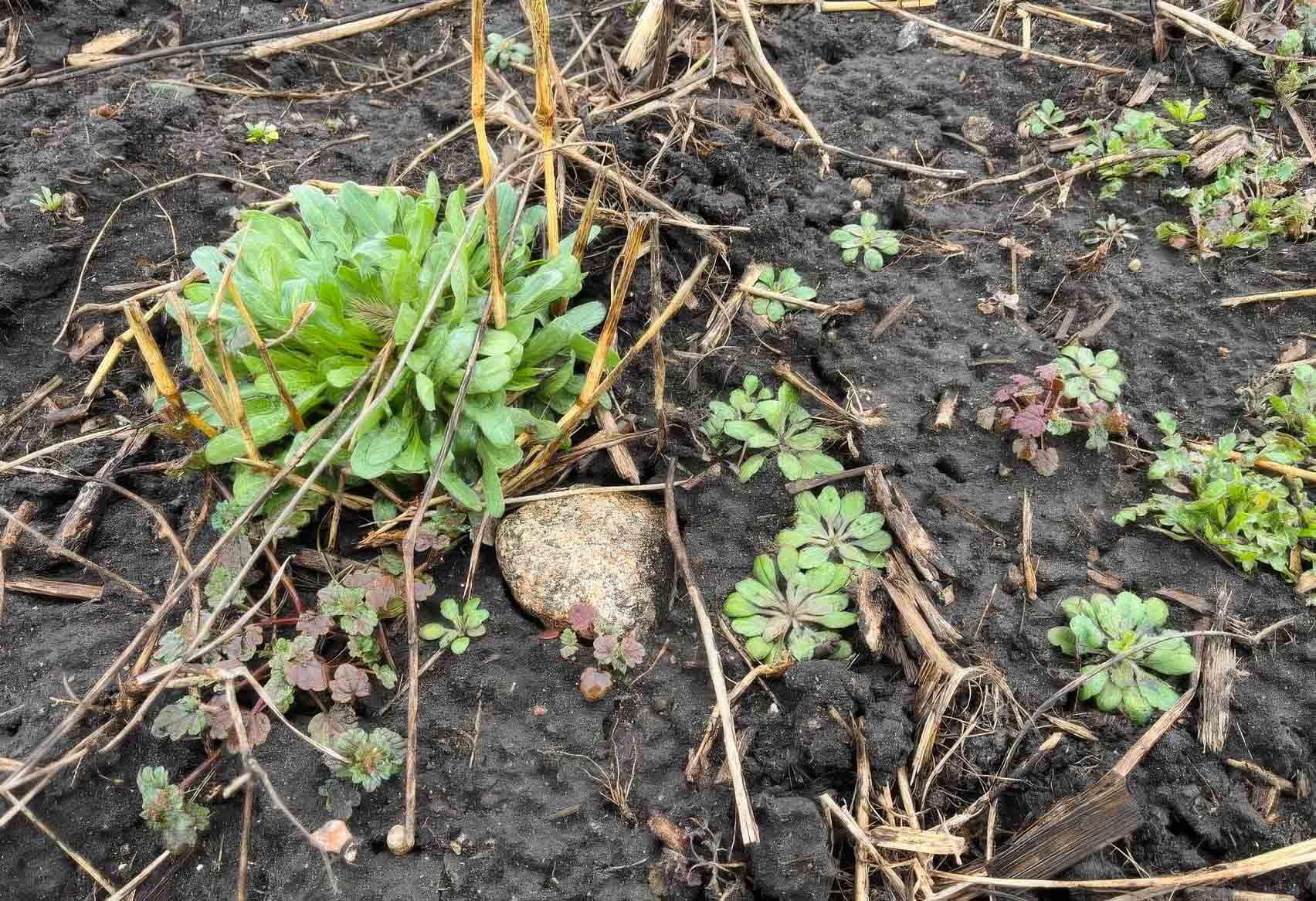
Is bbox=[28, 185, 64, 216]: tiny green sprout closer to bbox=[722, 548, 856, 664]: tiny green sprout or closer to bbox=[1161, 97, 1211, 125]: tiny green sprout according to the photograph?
bbox=[722, 548, 856, 664]: tiny green sprout

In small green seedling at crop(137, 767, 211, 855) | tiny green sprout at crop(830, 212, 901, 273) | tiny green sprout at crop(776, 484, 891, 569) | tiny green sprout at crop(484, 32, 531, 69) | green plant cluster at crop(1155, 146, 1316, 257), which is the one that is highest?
tiny green sprout at crop(484, 32, 531, 69)

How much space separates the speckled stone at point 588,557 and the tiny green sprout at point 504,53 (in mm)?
2090

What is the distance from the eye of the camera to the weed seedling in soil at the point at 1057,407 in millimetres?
2350

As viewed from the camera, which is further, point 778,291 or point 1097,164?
point 1097,164

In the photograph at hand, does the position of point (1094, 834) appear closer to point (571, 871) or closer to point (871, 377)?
point (571, 871)

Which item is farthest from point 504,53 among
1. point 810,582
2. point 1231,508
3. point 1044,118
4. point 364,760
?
point 1231,508

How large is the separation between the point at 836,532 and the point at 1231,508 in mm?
1062

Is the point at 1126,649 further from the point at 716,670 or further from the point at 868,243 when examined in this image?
the point at 868,243

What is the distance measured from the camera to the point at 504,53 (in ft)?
11.3

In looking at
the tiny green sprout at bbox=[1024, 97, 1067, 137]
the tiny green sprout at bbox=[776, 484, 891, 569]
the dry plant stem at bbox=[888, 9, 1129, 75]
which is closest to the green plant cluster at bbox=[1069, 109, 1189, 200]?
the tiny green sprout at bbox=[1024, 97, 1067, 137]

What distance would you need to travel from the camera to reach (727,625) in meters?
2.21

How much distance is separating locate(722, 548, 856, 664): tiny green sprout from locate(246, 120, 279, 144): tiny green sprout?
2.58 meters

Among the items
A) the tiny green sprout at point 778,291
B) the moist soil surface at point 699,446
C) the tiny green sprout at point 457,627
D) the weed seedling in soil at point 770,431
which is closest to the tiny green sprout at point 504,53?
the moist soil surface at point 699,446

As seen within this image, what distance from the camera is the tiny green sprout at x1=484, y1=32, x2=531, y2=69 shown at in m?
3.44
